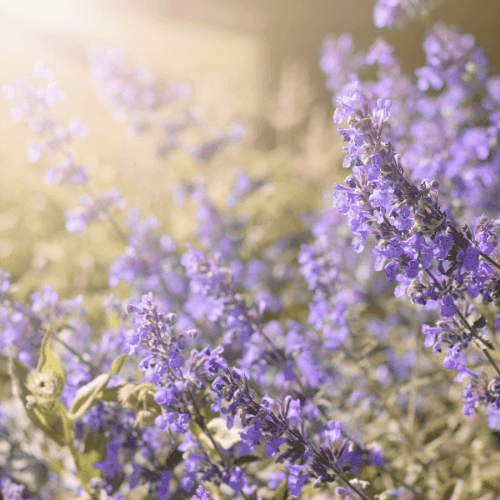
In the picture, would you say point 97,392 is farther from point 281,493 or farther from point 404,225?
point 404,225

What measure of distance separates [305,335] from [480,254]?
111cm

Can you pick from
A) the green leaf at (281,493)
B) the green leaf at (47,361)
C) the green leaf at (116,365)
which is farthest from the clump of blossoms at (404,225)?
the green leaf at (47,361)

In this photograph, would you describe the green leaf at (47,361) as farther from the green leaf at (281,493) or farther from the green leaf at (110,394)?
the green leaf at (281,493)

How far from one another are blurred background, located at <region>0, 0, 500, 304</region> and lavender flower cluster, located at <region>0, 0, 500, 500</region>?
0.81 meters

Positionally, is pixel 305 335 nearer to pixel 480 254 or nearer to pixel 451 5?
pixel 480 254

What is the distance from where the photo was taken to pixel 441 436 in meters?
2.24

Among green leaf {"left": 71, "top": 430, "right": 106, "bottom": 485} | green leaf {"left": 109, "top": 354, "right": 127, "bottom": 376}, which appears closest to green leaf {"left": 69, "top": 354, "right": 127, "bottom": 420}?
green leaf {"left": 109, "top": 354, "right": 127, "bottom": 376}

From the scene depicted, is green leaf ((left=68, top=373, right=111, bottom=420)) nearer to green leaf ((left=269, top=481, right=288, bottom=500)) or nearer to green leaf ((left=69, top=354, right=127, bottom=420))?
green leaf ((left=69, top=354, right=127, bottom=420))

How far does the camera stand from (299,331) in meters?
2.30

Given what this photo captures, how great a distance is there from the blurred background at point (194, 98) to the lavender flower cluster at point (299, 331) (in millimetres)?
808

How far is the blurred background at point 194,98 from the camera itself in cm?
447

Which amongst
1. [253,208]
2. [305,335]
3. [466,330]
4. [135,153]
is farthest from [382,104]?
[135,153]

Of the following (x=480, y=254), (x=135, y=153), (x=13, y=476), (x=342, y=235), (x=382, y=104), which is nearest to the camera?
(x=480, y=254)

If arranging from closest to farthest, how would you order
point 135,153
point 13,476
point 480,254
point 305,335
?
point 480,254, point 13,476, point 305,335, point 135,153
